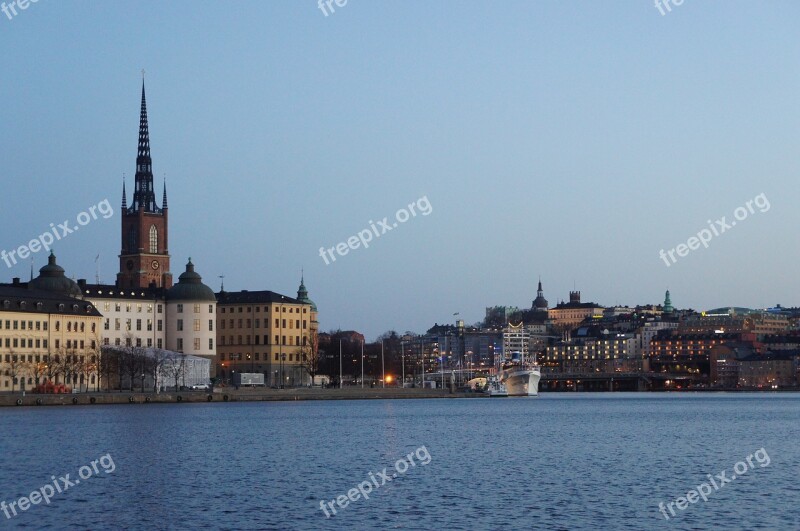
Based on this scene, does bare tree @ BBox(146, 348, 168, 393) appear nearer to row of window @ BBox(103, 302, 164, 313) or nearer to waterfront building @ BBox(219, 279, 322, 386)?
row of window @ BBox(103, 302, 164, 313)

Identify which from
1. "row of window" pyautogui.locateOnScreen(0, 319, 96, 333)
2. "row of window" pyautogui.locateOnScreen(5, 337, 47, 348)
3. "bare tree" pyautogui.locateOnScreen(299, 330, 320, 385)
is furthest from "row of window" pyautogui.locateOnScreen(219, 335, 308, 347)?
"row of window" pyautogui.locateOnScreen(5, 337, 47, 348)

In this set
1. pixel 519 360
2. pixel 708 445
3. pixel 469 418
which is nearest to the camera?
pixel 708 445

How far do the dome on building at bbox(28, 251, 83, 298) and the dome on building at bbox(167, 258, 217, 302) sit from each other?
35.0 ft

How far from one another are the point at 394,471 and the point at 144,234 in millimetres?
123292

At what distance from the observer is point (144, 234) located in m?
167

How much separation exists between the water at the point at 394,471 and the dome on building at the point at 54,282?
48.1 m

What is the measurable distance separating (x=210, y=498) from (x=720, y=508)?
14372mm

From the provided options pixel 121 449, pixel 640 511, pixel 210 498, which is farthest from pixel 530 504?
pixel 121 449

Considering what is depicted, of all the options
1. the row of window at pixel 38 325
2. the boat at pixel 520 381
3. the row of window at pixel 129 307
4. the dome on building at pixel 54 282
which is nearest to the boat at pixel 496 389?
the boat at pixel 520 381

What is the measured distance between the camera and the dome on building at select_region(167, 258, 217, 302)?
5546 inches

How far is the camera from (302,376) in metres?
152

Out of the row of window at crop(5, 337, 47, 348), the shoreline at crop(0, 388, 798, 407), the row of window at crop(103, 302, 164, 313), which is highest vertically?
the row of window at crop(103, 302, 164, 313)

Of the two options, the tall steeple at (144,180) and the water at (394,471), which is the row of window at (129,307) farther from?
the water at (394,471)

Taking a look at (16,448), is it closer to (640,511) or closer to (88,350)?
(640,511)
